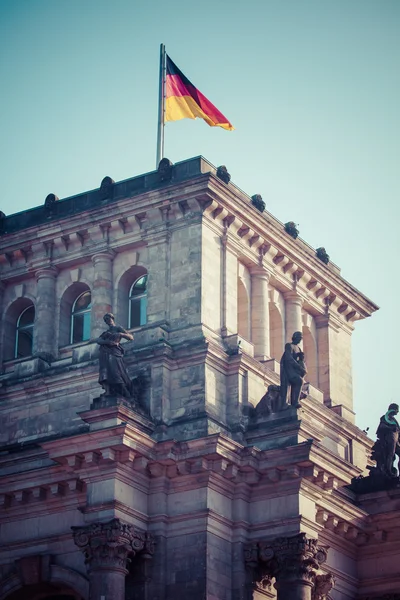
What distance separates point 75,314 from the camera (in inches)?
2020

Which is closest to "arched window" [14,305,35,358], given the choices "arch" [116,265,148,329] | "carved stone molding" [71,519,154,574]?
"arch" [116,265,148,329]

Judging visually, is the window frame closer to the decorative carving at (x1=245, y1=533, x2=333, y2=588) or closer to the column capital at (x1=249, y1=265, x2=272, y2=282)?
the column capital at (x1=249, y1=265, x2=272, y2=282)

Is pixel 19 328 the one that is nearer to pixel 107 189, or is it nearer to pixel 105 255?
pixel 105 255

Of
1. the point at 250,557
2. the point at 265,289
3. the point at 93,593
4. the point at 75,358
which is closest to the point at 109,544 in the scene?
the point at 93,593

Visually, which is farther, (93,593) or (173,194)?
(173,194)

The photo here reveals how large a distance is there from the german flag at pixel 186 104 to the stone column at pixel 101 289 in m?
5.71

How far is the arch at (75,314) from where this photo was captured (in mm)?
50875

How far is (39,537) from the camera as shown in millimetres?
45750

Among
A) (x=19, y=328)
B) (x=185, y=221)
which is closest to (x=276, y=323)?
(x=185, y=221)

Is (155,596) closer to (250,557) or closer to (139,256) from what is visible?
(250,557)

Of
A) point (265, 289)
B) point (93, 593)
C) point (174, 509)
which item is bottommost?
point (93, 593)

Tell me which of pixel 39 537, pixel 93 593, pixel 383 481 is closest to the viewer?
pixel 93 593

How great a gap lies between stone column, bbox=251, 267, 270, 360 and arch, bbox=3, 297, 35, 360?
23.8 feet

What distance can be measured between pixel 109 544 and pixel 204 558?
274 cm
